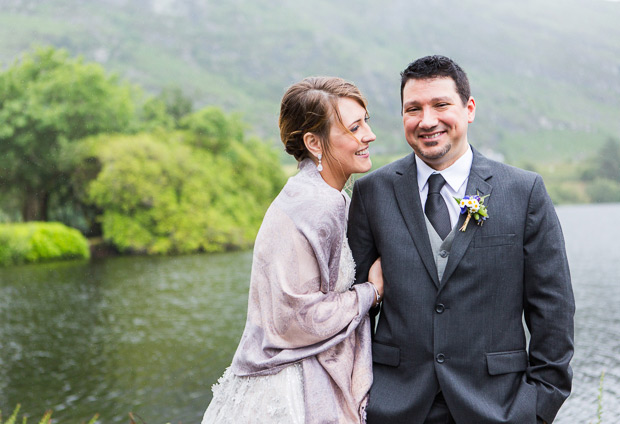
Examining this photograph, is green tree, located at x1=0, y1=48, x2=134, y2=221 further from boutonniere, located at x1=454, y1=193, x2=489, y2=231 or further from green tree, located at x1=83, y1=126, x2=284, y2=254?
boutonniere, located at x1=454, y1=193, x2=489, y2=231

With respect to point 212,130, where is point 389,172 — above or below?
above

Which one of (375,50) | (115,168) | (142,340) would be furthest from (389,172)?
(375,50)

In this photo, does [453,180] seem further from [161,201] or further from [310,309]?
[161,201]

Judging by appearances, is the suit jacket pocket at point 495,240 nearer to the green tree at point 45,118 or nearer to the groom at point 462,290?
the groom at point 462,290

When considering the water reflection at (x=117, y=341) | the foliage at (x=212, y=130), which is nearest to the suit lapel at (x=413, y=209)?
the water reflection at (x=117, y=341)

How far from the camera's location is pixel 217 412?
2652mm

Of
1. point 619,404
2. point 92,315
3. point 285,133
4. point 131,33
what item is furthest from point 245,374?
point 131,33

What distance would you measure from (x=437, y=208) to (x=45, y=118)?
139ft

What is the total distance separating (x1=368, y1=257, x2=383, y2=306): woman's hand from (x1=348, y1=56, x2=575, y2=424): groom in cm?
6

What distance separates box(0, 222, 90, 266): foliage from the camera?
32312mm

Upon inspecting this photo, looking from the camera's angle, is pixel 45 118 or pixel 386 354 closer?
pixel 386 354

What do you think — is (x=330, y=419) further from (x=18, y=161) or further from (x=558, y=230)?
(x=18, y=161)

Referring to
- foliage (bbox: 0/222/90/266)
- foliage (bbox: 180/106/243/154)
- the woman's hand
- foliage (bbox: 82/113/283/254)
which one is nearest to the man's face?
the woman's hand

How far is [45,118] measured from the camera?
40.5 meters
